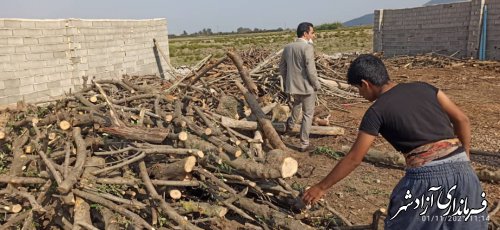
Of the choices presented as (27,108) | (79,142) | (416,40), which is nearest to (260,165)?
(79,142)

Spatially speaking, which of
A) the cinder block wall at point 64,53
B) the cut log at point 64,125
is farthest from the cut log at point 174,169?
the cinder block wall at point 64,53

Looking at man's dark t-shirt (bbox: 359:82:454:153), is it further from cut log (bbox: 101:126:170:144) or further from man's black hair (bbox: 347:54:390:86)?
cut log (bbox: 101:126:170:144)

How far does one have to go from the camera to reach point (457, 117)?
9.89ft

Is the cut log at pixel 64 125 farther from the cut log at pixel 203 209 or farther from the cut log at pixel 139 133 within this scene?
the cut log at pixel 203 209

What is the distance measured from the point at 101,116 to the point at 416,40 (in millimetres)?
16133

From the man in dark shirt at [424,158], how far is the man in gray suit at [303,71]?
3437 millimetres

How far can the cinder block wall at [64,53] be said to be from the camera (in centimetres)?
798

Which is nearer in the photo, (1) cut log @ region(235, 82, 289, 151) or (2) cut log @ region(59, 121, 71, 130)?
(2) cut log @ region(59, 121, 71, 130)

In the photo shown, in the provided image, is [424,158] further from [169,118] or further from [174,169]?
[169,118]

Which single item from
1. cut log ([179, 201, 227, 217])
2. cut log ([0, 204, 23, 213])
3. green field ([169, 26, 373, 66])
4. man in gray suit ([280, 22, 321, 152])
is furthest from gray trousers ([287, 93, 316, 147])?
green field ([169, 26, 373, 66])

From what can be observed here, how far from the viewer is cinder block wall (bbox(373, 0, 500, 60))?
1530 centimetres

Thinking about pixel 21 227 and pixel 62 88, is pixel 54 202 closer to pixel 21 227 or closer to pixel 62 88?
pixel 21 227

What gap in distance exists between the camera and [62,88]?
9438mm

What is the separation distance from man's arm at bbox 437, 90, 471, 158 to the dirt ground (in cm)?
161
